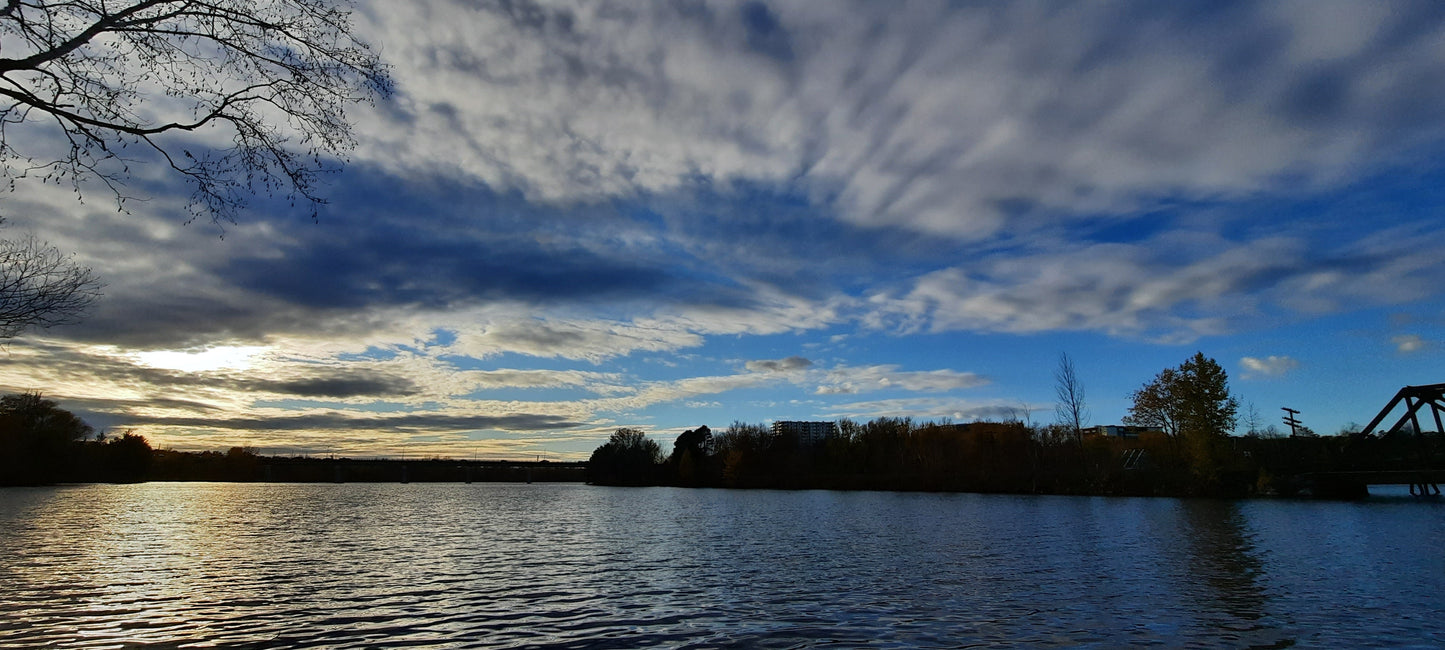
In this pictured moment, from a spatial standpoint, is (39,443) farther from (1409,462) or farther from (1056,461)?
(1409,462)

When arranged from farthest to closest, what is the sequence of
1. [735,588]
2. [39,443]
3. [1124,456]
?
[39,443] → [1124,456] → [735,588]

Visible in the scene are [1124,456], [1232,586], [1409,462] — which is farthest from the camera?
[1124,456]

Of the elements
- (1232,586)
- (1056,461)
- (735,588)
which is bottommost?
(735,588)

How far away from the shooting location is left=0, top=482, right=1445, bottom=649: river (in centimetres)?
1586

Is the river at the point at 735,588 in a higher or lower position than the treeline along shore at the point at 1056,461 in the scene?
lower

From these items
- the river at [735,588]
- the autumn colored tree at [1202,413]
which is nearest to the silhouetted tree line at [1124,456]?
the autumn colored tree at [1202,413]

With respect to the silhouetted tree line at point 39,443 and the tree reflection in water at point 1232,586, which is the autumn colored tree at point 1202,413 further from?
the silhouetted tree line at point 39,443

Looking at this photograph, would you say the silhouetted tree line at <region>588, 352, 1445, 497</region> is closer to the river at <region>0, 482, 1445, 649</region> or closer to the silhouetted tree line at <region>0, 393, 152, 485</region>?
the river at <region>0, 482, 1445, 649</region>

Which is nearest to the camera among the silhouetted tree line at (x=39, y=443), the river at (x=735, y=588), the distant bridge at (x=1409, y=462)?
the river at (x=735, y=588)

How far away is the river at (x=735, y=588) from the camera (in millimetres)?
15859

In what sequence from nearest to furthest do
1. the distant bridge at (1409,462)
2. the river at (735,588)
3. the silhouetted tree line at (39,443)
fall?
1. the river at (735,588)
2. the distant bridge at (1409,462)
3. the silhouetted tree line at (39,443)

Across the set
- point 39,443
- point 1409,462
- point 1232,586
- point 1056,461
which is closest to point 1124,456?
point 1056,461

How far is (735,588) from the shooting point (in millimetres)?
22719

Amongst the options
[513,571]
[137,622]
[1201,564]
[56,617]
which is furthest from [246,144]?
[1201,564]
